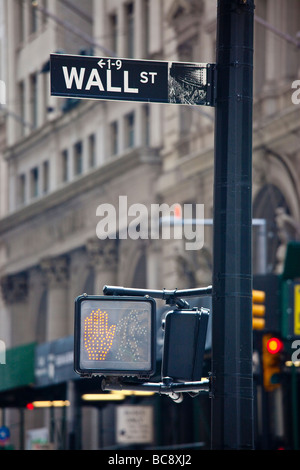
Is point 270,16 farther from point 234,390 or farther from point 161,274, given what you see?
point 234,390

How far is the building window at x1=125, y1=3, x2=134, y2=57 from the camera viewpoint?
1785 inches

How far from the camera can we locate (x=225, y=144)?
7.66 meters

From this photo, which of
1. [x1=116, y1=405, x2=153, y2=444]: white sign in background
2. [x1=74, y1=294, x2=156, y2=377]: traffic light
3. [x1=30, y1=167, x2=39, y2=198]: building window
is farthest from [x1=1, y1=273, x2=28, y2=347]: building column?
[x1=74, y1=294, x2=156, y2=377]: traffic light

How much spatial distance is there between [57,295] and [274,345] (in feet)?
123

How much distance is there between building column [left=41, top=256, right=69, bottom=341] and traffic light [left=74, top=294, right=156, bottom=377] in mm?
44327

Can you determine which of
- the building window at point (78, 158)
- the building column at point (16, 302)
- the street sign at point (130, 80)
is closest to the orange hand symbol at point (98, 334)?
the street sign at point (130, 80)

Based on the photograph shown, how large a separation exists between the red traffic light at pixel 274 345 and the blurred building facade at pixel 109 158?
11737 mm

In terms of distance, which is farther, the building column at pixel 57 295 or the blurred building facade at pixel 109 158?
the building column at pixel 57 295

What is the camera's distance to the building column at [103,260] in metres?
46.3

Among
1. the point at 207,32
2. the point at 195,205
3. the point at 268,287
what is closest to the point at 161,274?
the point at 195,205

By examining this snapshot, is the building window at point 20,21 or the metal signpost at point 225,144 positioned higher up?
the building window at point 20,21

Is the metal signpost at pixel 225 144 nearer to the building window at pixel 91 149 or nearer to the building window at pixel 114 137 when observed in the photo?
the building window at pixel 114 137

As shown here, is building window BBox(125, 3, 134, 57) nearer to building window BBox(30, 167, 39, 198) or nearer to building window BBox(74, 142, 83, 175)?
building window BBox(74, 142, 83, 175)

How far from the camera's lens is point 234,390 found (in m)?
7.28
